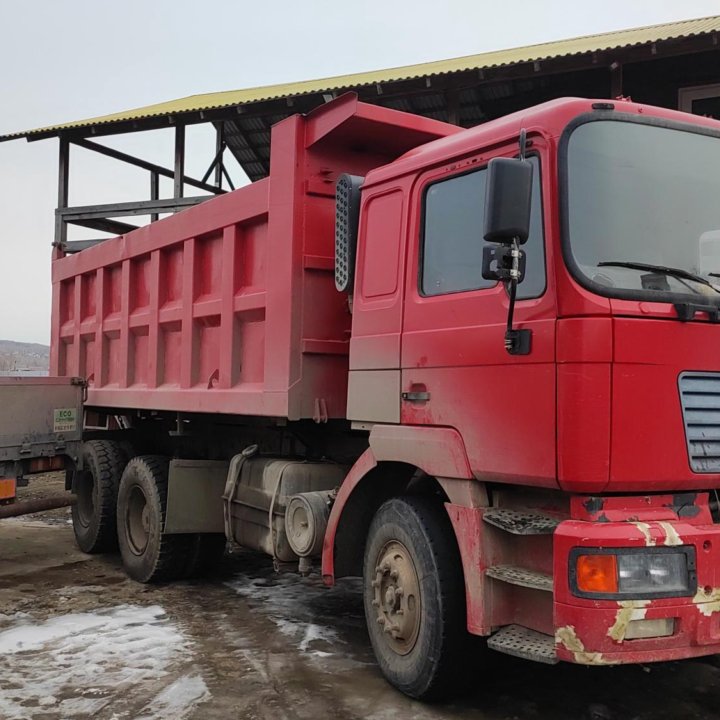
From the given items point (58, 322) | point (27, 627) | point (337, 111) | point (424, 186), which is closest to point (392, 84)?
point (58, 322)

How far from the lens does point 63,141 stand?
14211 mm

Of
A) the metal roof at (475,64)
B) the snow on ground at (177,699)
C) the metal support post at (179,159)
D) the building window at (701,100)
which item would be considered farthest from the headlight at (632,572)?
the metal support post at (179,159)

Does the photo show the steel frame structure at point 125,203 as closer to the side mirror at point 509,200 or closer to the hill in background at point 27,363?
the hill in background at point 27,363

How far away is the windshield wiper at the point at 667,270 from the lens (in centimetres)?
318

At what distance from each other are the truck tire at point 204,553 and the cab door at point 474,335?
3022 mm

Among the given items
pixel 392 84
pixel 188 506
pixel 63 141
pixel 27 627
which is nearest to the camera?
pixel 27 627

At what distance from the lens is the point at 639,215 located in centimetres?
326

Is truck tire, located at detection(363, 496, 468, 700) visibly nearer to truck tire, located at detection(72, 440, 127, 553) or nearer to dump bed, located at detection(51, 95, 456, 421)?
dump bed, located at detection(51, 95, 456, 421)

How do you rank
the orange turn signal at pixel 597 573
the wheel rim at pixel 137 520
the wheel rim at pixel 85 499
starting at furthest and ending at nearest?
the wheel rim at pixel 85 499 → the wheel rim at pixel 137 520 → the orange turn signal at pixel 597 573

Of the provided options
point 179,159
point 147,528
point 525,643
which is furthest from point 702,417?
point 179,159

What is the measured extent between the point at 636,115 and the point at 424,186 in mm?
1033

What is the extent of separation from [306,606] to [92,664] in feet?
5.43

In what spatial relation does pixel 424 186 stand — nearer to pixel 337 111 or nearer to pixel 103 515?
pixel 337 111

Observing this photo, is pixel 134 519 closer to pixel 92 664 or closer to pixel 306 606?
pixel 306 606
